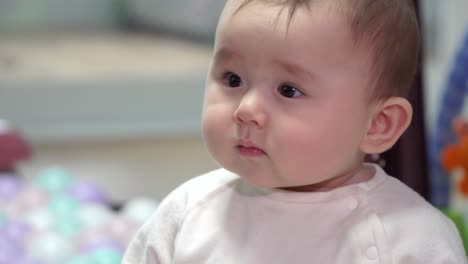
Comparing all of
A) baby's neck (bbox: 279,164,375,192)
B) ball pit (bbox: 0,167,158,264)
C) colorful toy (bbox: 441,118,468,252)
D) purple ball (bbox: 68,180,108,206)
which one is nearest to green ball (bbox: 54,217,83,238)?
ball pit (bbox: 0,167,158,264)

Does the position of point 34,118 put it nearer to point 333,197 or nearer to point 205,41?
point 205,41

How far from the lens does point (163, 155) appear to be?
2.40 m

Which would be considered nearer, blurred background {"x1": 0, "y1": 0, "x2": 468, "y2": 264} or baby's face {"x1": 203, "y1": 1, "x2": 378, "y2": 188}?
baby's face {"x1": 203, "y1": 1, "x2": 378, "y2": 188}

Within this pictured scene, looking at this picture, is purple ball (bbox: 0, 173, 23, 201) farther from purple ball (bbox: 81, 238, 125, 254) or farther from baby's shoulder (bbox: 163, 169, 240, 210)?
baby's shoulder (bbox: 163, 169, 240, 210)

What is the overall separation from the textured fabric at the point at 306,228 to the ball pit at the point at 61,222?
21.0 inches

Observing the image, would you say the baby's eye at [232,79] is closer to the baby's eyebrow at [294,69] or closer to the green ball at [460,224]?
the baby's eyebrow at [294,69]

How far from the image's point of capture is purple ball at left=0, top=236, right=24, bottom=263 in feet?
4.36

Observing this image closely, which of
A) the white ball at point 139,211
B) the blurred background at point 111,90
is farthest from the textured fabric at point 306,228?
the blurred background at point 111,90

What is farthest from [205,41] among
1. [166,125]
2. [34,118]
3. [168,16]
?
[34,118]

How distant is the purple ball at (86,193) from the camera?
159 cm

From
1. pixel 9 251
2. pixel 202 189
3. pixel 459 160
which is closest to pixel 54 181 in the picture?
pixel 9 251

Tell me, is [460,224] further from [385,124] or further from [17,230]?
[17,230]

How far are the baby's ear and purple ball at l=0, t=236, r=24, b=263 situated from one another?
728 millimetres

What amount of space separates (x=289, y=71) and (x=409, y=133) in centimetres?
39
